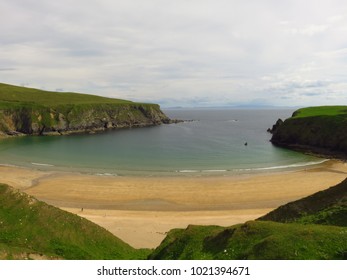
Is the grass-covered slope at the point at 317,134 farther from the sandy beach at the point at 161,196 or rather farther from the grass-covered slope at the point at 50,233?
the grass-covered slope at the point at 50,233

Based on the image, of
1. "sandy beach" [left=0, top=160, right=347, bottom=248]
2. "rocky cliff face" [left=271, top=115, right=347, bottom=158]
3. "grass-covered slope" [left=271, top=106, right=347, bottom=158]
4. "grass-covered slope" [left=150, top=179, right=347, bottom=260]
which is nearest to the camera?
"grass-covered slope" [left=150, top=179, right=347, bottom=260]

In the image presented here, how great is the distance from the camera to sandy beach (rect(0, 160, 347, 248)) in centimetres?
4147

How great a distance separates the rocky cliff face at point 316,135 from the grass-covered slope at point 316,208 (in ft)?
222

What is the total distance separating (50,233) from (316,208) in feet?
80.3

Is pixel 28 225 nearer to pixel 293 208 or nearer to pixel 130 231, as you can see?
pixel 130 231

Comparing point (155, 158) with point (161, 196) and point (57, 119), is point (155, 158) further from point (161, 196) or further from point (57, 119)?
point (57, 119)

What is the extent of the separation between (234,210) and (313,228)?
28.5 meters

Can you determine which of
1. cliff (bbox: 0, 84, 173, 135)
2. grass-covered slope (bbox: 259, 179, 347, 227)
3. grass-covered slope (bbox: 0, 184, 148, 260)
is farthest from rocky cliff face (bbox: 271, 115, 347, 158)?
cliff (bbox: 0, 84, 173, 135)

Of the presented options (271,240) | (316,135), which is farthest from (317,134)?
(271,240)

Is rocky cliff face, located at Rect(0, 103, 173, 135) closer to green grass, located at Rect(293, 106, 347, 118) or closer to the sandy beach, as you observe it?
the sandy beach

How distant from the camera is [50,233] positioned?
26.2m

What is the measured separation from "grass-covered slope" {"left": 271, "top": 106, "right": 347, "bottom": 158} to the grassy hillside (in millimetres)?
81797

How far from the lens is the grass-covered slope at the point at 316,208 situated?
25423mm

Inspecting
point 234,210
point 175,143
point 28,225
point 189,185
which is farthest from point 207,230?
point 175,143
